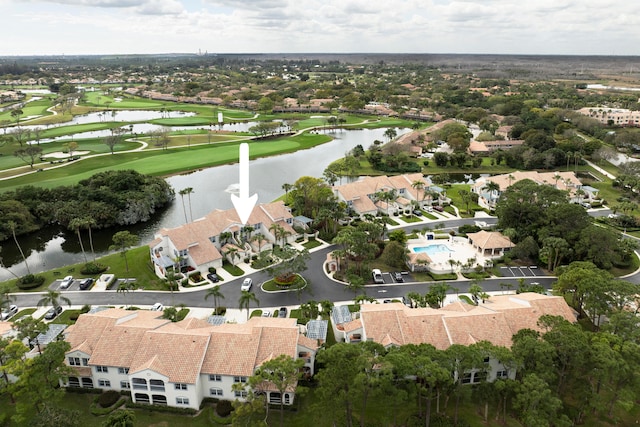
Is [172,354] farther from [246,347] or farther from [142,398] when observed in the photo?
[246,347]

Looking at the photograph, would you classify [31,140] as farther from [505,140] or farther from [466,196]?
[505,140]

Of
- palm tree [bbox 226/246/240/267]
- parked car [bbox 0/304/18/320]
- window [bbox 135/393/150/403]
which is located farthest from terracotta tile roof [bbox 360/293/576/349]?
parked car [bbox 0/304/18/320]

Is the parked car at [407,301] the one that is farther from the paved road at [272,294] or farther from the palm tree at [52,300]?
the palm tree at [52,300]

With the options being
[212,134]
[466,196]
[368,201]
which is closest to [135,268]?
[368,201]

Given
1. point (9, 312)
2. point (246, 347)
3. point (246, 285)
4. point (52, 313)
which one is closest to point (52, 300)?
point (52, 313)

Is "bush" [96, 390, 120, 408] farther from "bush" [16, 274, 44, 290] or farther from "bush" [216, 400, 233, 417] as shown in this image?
"bush" [16, 274, 44, 290]

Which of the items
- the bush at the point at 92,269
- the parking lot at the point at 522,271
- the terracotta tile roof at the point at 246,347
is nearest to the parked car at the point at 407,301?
the parking lot at the point at 522,271
